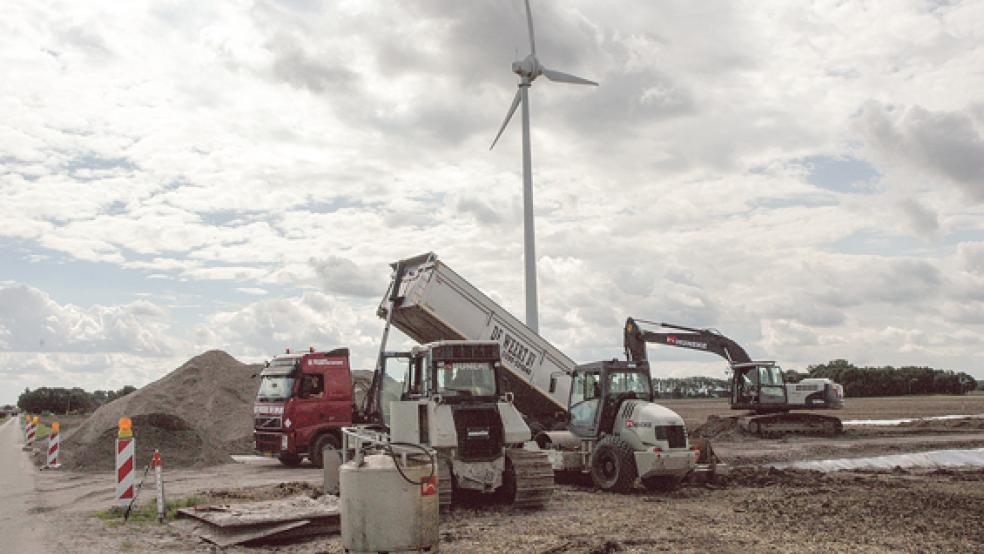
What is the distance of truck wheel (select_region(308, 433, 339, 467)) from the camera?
21.3 metres

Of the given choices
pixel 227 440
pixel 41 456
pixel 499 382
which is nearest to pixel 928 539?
pixel 499 382

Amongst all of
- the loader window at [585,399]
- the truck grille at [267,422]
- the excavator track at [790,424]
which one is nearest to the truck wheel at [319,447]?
the truck grille at [267,422]

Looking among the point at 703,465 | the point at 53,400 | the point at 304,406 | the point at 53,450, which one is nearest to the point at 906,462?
the point at 703,465

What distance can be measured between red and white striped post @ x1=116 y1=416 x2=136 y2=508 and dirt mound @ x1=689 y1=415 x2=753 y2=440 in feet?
72.8

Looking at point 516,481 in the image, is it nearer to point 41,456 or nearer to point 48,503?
point 48,503

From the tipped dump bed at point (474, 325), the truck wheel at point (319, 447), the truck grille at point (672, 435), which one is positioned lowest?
the truck wheel at point (319, 447)

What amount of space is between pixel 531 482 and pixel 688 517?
8.04ft

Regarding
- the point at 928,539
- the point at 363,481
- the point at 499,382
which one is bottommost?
the point at 928,539

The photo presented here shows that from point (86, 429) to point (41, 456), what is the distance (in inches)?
99.6

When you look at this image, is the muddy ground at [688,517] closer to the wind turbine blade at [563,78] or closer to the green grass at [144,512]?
the green grass at [144,512]

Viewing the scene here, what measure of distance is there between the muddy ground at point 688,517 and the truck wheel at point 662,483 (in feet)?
0.82

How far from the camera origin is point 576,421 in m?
17.2

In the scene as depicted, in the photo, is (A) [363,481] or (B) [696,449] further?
(B) [696,449]

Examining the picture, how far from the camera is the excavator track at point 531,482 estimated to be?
13.4 meters
